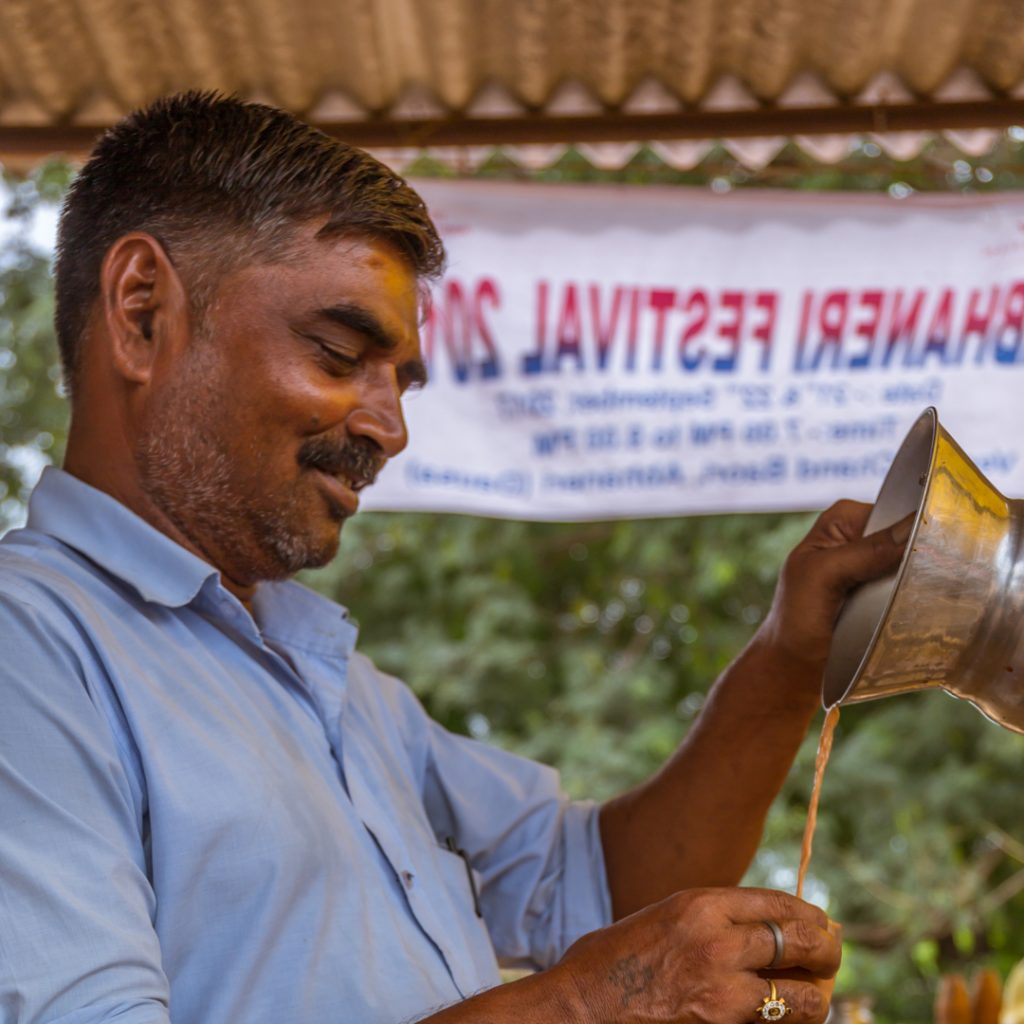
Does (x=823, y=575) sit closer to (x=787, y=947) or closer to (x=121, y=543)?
(x=787, y=947)

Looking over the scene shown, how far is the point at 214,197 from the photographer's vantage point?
6.25 ft

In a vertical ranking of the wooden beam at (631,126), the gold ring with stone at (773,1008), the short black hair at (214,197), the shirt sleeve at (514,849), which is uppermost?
the short black hair at (214,197)

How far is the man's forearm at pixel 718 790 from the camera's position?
213 cm

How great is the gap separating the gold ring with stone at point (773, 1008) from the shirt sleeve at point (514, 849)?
0.76 metres

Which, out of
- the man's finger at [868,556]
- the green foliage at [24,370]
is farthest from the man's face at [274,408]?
the green foliage at [24,370]

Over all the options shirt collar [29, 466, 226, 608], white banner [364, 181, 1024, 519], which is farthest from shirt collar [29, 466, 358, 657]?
A: white banner [364, 181, 1024, 519]

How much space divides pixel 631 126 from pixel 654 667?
513cm

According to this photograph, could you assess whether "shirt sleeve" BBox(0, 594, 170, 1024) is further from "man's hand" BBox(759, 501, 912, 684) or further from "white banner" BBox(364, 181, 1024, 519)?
"white banner" BBox(364, 181, 1024, 519)

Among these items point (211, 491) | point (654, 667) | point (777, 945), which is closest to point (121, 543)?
point (211, 491)

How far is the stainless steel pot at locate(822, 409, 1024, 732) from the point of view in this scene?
5.34 feet

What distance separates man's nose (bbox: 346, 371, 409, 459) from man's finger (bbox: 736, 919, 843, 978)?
0.79 meters

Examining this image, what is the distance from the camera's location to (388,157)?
10.9 feet

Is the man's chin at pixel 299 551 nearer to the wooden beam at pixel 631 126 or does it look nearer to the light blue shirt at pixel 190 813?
the light blue shirt at pixel 190 813

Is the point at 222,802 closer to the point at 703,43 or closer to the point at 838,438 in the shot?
the point at 703,43
